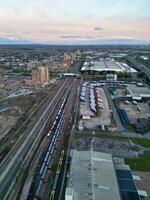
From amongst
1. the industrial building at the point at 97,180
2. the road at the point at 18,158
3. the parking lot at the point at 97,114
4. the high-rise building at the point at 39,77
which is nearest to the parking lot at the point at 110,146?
the industrial building at the point at 97,180

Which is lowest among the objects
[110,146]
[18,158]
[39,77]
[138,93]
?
[110,146]

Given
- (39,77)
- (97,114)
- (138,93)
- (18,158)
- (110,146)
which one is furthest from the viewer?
(39,77)

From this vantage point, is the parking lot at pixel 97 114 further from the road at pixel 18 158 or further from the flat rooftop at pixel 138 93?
the flat rooftop at pixel 138 93

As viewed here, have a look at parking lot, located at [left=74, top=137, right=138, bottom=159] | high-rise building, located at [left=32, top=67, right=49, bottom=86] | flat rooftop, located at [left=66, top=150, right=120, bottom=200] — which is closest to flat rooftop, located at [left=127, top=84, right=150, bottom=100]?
parking lot, located at [left=74, top=137, right=138, bottom=159]

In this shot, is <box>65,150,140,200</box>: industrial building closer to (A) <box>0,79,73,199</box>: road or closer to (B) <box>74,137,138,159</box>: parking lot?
(B) <box>74,137,138,159</box>: parking lot

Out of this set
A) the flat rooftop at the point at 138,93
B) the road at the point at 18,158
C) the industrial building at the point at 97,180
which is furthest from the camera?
the flat rooftop at the point at 138,93

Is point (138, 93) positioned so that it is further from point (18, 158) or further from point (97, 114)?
point (18, 158)

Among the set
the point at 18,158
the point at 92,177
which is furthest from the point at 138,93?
the point at 92,177
